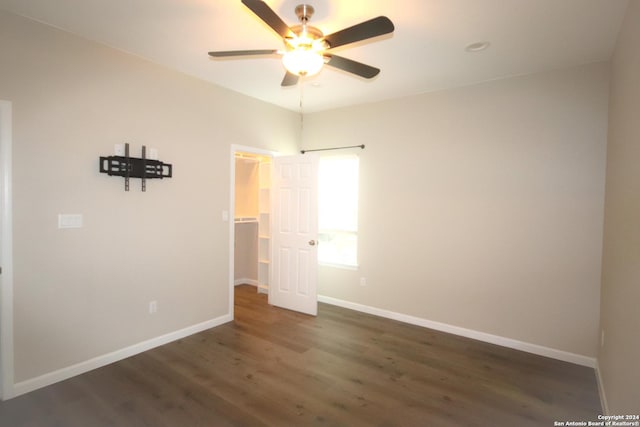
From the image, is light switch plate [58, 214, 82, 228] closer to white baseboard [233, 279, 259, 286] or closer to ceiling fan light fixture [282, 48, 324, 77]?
ceiling fan light fixture [282, 48, 324, 77]

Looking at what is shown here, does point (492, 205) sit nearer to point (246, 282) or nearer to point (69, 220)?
point (69, 220)

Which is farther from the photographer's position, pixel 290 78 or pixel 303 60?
pixel 290 78

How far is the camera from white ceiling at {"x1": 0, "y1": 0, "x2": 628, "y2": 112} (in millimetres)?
2316

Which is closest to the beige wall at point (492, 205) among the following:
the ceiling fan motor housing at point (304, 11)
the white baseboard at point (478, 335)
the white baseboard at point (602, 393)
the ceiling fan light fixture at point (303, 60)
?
the white baseboard at point (478, 335)

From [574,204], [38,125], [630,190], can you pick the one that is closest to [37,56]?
[38,125]

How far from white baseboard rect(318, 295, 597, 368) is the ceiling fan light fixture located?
10.8 feet

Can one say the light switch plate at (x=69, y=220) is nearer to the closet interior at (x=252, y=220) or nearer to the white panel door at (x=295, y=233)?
the white panel door at (x=295, y=233)

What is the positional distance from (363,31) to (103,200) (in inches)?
104

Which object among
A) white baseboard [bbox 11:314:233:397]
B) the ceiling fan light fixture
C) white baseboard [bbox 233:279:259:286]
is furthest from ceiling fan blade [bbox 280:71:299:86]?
white baseboard [bbox 233:279:259:286]

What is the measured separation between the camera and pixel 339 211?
505 cm

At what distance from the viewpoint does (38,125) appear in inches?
104

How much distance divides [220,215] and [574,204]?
375 cm

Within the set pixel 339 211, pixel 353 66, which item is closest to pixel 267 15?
pixel 353 66

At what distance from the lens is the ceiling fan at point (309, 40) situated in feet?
5.86
